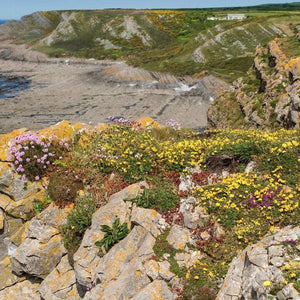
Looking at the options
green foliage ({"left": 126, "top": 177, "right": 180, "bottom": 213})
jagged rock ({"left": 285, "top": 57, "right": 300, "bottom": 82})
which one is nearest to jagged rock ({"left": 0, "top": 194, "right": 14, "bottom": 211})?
green foliage ({"left": 126, "top": 177, "right": 180, "bottom": 213})

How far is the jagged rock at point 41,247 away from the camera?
10.8 metres

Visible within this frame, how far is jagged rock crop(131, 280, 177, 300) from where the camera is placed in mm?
7148

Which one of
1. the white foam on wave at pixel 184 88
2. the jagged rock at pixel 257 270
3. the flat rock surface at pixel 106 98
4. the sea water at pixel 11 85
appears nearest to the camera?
the jagged rock at pixel 257 270

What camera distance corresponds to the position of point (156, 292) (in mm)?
7227

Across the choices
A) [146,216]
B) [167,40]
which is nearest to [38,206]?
[146,216]

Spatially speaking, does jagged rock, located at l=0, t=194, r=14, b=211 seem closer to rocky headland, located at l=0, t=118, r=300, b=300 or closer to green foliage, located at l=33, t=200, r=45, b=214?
rocky headland, located at l=0, t=118, r=300, b=300

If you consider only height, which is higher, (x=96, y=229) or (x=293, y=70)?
(x=293, y=70)

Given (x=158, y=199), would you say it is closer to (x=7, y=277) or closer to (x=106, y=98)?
(x=7, y=277)

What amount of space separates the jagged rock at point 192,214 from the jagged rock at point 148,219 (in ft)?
2.61

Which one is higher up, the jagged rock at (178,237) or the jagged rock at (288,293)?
the jagged rock at (288,293)

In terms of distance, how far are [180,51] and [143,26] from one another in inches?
2710

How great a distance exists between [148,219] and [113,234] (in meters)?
1.24

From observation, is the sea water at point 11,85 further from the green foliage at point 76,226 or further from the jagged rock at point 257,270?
the jagged rock at point 257,270

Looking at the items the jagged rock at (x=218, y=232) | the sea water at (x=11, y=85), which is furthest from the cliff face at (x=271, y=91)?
the sea water at (x=11, y=85)
